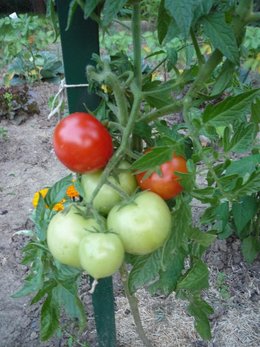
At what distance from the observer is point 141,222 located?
2.11 ft

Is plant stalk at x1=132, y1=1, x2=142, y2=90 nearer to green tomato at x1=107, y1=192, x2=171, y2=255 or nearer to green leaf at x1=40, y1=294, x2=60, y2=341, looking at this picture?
green tomato at x1=107, y1=192, x2=171, y2=255

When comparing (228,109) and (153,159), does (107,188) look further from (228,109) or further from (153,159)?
(228,109)

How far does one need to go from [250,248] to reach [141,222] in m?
1.27

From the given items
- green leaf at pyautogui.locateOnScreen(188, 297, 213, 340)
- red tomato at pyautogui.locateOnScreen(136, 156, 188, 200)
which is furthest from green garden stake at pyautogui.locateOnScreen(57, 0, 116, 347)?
green leaf at pyautogui.locateOnScreen(188, 297, 213, 340)

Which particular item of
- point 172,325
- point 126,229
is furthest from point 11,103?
point 126,229

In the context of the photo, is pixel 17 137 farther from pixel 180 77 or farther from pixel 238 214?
pixel 180 77

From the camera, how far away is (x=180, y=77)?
0.82m

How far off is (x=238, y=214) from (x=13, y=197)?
1.36 meters

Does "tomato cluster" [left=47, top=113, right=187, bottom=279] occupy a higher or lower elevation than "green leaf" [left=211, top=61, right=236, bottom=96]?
lower

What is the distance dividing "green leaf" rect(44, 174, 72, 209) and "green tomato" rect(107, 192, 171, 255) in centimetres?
20

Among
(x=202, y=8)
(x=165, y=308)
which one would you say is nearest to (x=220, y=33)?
(x=202, y=8)

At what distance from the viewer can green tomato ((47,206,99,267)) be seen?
663mm

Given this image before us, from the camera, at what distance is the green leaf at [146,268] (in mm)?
832

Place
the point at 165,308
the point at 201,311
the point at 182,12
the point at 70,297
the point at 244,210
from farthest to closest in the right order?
the point at 165,308
the point at 244,210
the point at 201,311
the point at 70,297
the point at 182,12
